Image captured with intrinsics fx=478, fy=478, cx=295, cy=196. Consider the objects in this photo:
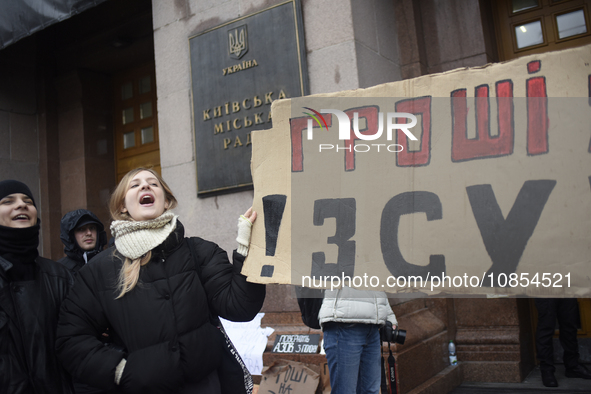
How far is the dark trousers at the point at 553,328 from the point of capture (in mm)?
4793

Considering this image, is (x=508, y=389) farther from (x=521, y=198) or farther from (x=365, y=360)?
(x=521, y=198)

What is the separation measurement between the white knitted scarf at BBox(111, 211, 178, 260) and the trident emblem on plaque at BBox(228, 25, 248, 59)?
3208 mm

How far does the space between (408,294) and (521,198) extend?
21.5 inches

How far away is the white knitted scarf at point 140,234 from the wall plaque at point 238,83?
8.68 ft

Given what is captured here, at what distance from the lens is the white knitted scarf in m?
2.14

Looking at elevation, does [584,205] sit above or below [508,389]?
above

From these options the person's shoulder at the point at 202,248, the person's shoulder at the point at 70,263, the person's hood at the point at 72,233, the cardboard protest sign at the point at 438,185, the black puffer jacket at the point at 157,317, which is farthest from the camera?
the person's hood at the point at 72,233

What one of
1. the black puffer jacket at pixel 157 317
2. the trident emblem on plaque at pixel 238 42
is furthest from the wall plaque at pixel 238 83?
the black puffer jacket at pixel 157 317

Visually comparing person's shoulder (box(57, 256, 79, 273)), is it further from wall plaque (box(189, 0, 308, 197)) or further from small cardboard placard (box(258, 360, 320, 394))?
small cardboard placard (box(258, 360, 320, 394))

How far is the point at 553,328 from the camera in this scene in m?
4.84

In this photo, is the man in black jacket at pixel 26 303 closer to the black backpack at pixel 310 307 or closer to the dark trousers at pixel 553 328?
the black backpack at pixel 310 307

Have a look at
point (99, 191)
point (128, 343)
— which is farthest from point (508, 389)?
point (99, 191)

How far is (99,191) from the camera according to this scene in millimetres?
7965

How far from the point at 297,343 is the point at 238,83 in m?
2.70
